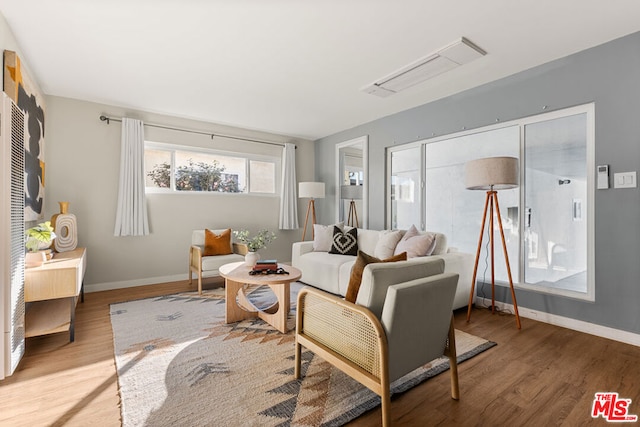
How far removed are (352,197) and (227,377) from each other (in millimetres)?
3839

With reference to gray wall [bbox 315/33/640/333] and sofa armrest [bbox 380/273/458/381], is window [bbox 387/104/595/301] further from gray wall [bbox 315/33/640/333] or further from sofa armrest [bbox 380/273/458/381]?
sofa armrest [bbox 380/273/458/381]

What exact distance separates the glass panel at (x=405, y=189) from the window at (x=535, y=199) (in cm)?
21

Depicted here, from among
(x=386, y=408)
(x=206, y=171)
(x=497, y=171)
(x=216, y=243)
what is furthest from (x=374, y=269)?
(x=206, y=171)

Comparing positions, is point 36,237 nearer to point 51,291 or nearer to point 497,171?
point 51,291

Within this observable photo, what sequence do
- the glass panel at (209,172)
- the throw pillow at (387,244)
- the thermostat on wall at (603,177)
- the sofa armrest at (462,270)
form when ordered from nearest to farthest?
the thermostat on wall at (603,177), the sofa armrest at (462,270), the throw pillow at (387,244), the glass panel at (209,172)

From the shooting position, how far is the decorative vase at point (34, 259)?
2.47 m

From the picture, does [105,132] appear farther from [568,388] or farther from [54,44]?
[568,388]

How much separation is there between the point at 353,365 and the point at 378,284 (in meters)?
0.45

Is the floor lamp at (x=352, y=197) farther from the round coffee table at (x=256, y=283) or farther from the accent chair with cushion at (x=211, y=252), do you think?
the round coffee table at (x=256, y=283)

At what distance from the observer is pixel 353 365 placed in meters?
1.59

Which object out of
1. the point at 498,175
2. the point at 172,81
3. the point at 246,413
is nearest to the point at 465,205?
the point at 498,175

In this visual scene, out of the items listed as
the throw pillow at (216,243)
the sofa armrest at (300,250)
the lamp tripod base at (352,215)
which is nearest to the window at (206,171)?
the throw pillow at (216,243)

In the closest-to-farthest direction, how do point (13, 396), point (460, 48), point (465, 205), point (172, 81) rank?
point (13, 396), point (460, 48), point (172, 81), point (465, 205)

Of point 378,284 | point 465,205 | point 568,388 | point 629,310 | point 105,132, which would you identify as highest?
point 105,132
